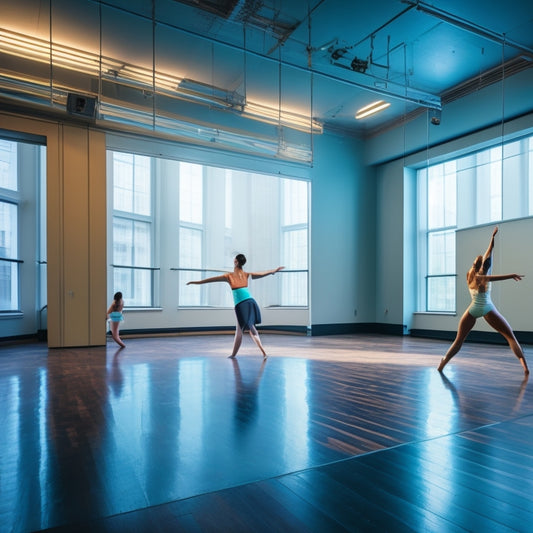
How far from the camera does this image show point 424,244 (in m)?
9.88

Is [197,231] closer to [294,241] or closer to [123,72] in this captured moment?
[294,241]

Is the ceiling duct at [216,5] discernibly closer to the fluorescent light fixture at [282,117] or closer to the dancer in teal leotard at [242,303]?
the fluorescent light fixture at [282,117]

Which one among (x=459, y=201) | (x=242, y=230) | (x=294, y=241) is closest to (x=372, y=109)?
(x=459, y=201)

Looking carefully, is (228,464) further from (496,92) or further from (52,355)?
(496,92)

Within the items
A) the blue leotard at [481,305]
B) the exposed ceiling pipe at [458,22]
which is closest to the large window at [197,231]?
the exposed ceiling pipe at [458,22]

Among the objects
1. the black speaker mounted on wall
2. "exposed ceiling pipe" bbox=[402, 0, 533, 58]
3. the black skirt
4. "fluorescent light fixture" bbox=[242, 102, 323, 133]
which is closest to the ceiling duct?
the black speaker mounted on wall

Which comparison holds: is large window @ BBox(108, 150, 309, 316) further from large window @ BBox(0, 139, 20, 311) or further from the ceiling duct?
the ceiling duct

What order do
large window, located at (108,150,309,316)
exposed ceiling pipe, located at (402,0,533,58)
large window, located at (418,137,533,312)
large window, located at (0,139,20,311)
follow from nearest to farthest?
exposed ceiling pipe, located at (402,0,533,58) → large window, located at (418,137,533,312) → large window, located at (0,139,20,311) → large window, located at (108,150,309,316)

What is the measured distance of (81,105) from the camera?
19.3 ft

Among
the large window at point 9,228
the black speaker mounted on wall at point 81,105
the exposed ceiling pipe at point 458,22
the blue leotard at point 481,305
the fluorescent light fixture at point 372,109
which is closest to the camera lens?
the blue leotard at point 481,305

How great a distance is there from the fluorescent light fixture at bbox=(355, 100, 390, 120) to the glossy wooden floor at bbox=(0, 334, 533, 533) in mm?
6201

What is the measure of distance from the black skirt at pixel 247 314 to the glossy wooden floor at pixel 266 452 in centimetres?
114

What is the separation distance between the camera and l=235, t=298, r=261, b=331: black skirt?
18.7ft

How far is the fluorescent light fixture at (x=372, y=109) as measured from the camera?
8.91 meters
